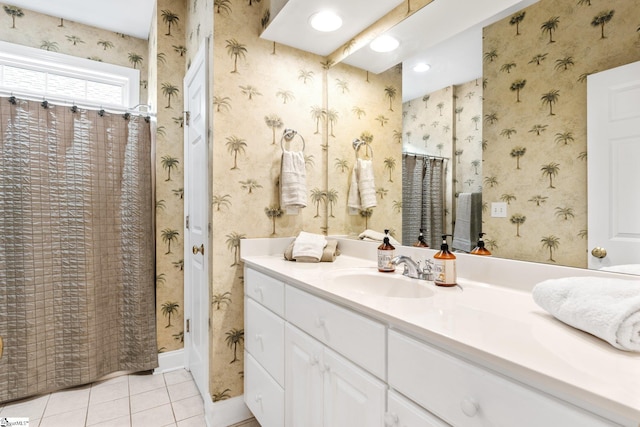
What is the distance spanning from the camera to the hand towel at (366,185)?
1.80 meters

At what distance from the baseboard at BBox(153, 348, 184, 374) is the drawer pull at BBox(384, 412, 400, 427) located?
2.01 meters

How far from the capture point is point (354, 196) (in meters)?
1.90

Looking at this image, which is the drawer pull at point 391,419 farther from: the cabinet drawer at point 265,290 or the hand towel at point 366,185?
the hand towel at point 366,185

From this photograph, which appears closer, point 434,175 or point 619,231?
point 619,231

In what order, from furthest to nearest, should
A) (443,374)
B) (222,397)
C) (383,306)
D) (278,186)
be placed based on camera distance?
(278,186) < (222,397) < (383,306) < (443,374)

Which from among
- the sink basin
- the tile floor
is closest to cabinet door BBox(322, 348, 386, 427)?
the sink basin

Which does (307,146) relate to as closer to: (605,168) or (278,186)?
(278,186)

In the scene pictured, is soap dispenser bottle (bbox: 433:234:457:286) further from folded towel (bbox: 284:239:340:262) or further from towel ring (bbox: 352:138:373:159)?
towel ring (bbox: 352:138:373:159)

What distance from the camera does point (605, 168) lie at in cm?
92

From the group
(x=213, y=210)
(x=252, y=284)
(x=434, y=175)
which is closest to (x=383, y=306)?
(x=434, y=175)

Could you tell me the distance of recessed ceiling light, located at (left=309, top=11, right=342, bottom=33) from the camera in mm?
1615

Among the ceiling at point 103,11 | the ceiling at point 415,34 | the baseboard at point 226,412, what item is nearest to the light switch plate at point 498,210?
the ceiling at point 415,34

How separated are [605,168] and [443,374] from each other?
2.49ft

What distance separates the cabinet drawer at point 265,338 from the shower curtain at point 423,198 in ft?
2.32
